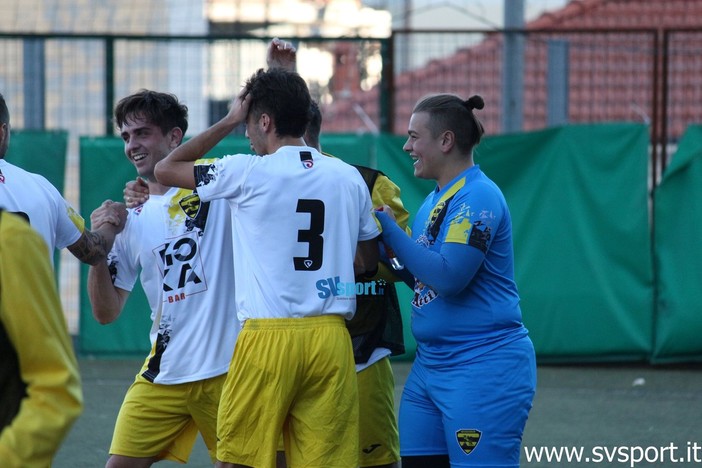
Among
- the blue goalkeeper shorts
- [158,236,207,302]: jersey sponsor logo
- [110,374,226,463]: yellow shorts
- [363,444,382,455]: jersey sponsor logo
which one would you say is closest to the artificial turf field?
[110,374,226,463]: yellow shorts

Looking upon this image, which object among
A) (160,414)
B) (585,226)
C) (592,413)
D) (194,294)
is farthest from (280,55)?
(585,226)

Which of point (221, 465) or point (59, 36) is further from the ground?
point (59, 36)

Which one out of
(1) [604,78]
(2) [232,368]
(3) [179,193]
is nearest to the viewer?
(2) [232,368]

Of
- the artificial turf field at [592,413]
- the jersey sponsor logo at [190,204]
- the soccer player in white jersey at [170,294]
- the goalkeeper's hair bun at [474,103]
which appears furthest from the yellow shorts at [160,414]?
the artificial turf field at [592,413]

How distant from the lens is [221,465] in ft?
12.3

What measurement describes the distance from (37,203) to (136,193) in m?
0.77

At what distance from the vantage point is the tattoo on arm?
12.9 ft

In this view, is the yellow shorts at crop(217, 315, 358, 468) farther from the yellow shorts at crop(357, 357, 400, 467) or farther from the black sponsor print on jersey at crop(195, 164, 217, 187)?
the yellow shorts at crop(357, 357, 400, 467)

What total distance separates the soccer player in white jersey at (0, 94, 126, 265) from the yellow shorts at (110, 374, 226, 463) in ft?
2.11

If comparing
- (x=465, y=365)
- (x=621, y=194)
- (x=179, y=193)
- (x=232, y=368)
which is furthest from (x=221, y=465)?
(x=621, y=194)

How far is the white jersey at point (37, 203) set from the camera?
3.62 metres

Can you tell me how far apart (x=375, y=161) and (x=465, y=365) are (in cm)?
522

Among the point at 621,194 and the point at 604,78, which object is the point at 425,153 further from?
the point at 604,78

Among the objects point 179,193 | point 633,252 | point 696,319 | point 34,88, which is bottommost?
point 696,319
